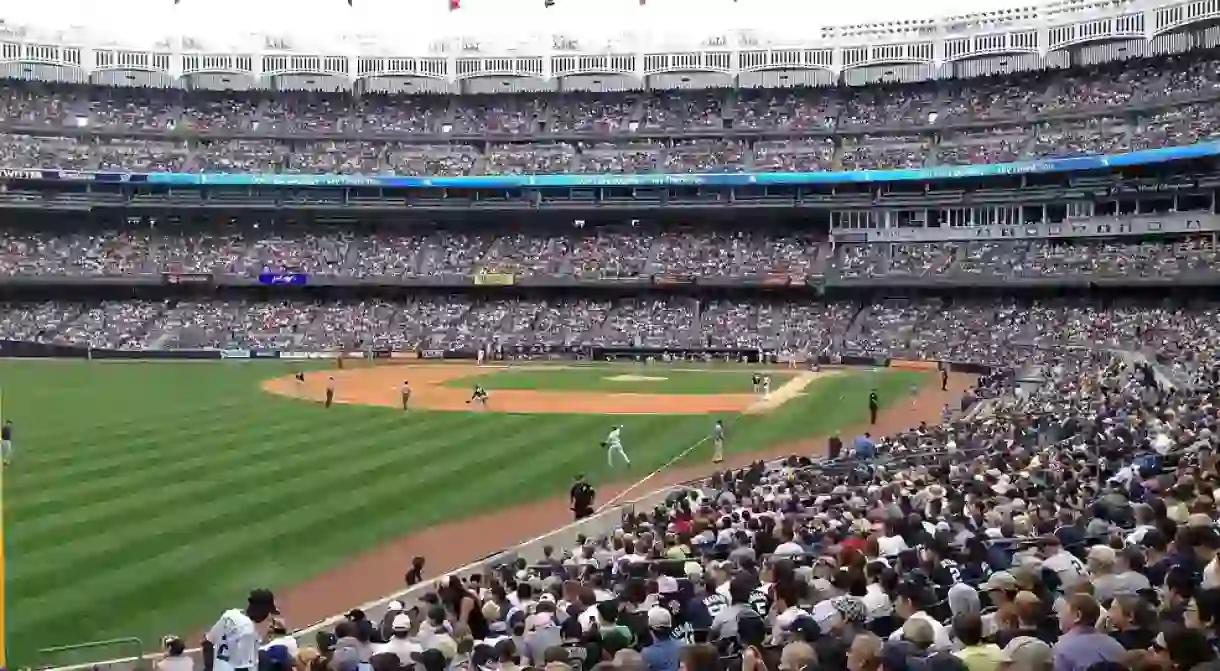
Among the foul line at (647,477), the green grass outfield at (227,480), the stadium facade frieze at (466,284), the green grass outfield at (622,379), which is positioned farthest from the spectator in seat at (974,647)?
the stadium facade frieze at (466,284)

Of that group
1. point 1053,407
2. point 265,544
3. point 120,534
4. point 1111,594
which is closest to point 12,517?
point 120,534

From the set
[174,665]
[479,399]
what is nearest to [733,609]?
[174,665]

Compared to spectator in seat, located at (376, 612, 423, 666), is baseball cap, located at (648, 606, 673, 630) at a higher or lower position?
higher

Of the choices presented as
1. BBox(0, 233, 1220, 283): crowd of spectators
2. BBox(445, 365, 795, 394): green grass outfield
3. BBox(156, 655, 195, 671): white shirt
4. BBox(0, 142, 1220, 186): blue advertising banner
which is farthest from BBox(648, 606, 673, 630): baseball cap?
BBox(0, 142, 1220, 186): blue advertising banner

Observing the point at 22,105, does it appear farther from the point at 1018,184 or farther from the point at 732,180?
the point at 1018,184

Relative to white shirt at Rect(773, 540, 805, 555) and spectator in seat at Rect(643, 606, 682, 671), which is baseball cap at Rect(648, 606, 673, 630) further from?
white shirt at Rect(773, 540, 805, 555)

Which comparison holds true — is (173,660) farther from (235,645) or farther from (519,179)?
(519,179)
